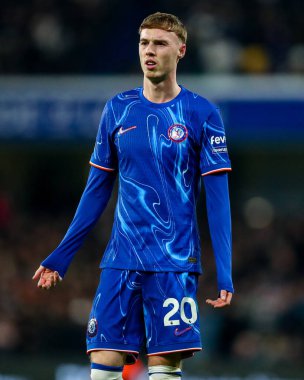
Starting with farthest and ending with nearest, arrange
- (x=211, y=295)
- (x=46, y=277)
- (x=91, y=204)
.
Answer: (x=211, y=295) → (x=91, y=204) → (x=46, y=277)

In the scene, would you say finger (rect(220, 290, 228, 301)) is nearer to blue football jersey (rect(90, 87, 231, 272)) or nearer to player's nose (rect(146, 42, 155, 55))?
blue football jersey (rect(90, 87, 231, 272))

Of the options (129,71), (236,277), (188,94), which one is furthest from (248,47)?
(188,94)

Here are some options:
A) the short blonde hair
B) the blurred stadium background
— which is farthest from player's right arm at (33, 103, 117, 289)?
the blurred stadium background

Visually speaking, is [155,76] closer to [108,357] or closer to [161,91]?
[161,91]

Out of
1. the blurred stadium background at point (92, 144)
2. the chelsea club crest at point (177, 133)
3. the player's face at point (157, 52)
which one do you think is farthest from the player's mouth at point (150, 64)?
the blurred stadium background at point (92, 144)

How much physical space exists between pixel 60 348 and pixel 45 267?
683cm

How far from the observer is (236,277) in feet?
49.4

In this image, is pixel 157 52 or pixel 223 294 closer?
pixel 223 294

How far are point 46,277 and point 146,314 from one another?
582 millimetres

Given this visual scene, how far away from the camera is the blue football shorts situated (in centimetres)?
631

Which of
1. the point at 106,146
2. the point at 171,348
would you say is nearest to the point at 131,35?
the point at 106,146

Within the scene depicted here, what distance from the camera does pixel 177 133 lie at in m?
6.37

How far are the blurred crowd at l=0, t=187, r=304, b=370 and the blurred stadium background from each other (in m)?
0.02

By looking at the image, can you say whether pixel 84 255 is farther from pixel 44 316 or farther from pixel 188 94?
pixel 188 94
